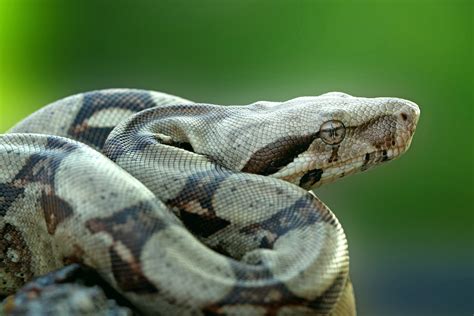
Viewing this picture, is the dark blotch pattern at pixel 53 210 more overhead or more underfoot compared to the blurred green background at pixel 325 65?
more overhead

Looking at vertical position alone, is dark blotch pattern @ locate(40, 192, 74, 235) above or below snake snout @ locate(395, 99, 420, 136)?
below

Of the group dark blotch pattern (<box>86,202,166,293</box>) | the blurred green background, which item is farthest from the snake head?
the blurred green background

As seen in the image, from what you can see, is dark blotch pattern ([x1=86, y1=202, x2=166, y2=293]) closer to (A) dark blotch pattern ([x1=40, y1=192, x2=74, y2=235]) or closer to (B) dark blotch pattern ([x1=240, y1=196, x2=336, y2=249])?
(A) dark blotch pattern ([x1=40, y1=192, x2=74, y2=235])

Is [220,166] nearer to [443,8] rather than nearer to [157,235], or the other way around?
[157,235]

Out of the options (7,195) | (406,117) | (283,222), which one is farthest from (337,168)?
(7,195)

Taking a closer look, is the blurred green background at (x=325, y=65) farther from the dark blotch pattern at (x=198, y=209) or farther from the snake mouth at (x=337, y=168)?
the dark blotch pattern at (x=198, y=209)

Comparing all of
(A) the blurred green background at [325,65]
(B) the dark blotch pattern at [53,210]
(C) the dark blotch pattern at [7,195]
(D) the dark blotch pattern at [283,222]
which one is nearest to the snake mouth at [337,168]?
(D) the dark blotch pattern at [283,222]
